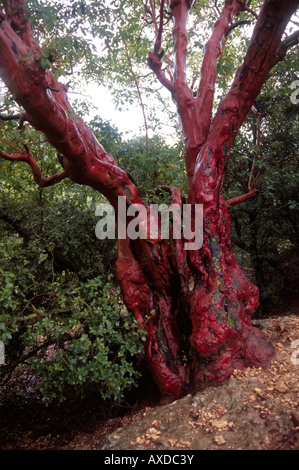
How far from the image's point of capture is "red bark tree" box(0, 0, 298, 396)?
331 cm

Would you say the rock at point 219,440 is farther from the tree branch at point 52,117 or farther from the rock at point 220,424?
the tree branch at point 52,117

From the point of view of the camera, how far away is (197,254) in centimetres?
366

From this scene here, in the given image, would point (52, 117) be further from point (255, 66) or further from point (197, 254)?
point (255, 66)

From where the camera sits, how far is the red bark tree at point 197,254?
3.31 meters

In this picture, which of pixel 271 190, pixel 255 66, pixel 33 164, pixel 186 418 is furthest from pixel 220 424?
pixel 271 190

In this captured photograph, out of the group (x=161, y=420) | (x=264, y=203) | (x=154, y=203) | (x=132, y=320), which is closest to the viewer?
(x=161, y=420)

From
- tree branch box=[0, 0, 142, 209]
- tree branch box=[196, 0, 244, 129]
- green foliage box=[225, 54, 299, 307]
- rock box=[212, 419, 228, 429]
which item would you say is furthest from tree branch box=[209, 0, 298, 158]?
rock box=[212, 419, 228, 429]

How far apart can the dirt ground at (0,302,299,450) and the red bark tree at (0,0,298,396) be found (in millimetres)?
308

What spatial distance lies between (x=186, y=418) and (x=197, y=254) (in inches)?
63.8

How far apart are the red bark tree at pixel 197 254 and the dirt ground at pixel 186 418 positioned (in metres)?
0.31

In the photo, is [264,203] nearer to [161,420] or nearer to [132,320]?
[132,320]

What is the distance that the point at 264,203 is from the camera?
6.45 meters

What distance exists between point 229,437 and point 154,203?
Answer: 2906mm
